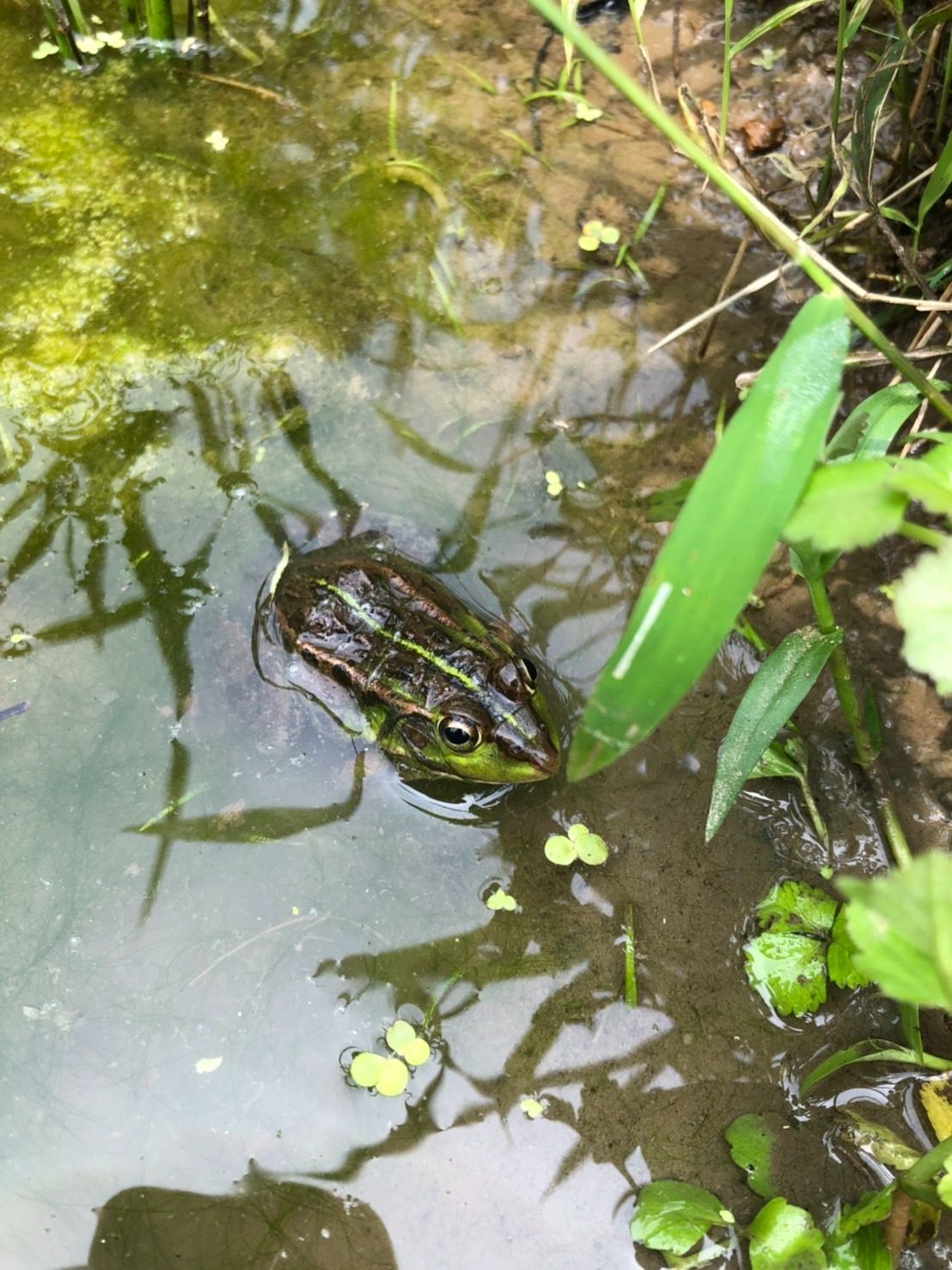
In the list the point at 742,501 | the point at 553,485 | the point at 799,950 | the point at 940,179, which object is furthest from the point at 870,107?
the point at 799,950

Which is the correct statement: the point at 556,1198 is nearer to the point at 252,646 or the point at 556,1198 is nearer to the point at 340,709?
the point at 340,709

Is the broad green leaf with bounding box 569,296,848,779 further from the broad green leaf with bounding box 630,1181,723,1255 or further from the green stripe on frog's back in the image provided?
the broad green leaf with bounding box 630,1181,723,1255

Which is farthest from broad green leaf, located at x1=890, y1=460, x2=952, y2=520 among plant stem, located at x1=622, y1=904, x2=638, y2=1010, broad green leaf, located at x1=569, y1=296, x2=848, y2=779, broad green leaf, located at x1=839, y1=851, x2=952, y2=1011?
plant stem, located at x1=622, y1=904, x2=638, y2=1010

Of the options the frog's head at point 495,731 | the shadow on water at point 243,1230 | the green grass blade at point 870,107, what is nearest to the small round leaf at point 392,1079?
the shadow on water at point 243,1230

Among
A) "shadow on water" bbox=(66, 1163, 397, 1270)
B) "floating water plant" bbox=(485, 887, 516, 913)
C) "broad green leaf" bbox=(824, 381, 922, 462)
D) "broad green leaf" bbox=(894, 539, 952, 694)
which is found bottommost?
"shadow on water" bbox=(66, 1163, 397, 1270)

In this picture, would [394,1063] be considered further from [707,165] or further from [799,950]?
[707,165]

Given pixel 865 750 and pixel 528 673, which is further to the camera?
pixel 528 673
